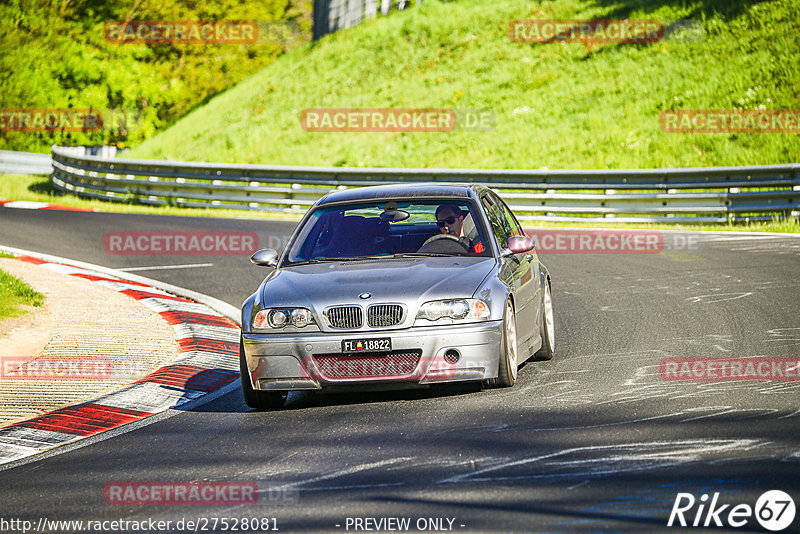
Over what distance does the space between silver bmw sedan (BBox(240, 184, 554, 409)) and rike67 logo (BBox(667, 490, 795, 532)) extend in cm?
279

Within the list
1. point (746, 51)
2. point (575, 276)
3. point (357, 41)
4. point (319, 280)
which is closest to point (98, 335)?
point (319, 280)

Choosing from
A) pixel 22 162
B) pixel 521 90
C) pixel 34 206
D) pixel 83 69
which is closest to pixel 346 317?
pixel 34 206

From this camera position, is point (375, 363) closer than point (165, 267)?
Yes

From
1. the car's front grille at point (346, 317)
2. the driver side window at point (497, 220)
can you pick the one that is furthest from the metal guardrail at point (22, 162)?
the car's front grille at point (346, 317)

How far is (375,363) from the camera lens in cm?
763

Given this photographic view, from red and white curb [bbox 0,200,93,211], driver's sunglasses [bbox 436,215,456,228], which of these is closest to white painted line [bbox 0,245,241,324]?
driver's sunglasses [bbox 436,215,456,228]

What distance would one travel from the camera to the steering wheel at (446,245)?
8.79 m

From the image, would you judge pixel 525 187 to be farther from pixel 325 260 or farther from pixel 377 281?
pixel 377 281

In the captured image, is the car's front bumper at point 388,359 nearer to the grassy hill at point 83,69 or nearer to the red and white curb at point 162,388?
the red and white curb at point 162,388

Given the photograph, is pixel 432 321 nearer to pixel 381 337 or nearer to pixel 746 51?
pixel 381 337

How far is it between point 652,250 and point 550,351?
29.1ft

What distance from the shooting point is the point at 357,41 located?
4672 cm

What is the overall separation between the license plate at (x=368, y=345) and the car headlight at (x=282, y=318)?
1.06 feet

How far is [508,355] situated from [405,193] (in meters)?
1.88
